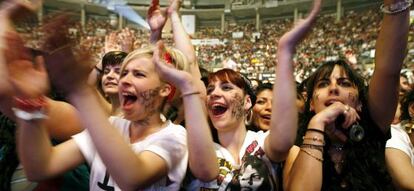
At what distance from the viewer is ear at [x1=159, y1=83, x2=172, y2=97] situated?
1.54 m

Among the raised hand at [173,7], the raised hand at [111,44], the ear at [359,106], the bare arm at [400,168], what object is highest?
the raised hand at [173,7]

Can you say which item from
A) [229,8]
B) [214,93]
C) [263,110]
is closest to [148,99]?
[214,93]

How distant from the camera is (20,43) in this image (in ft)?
3.64

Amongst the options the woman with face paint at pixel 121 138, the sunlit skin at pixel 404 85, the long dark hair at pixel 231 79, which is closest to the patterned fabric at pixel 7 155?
the woman with face paint at pixel 121 138

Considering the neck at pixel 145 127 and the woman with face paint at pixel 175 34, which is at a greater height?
the woman with face paint at pixel 175 34

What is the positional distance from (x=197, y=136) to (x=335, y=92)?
0.69 meters

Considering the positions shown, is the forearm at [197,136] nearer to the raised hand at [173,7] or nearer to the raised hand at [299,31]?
the raised hand at [299,31]

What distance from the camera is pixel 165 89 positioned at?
1557 mm

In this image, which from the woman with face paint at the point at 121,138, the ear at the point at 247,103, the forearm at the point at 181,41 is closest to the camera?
the woman with face paint at the point at 121,138

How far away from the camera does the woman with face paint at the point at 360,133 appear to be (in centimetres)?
147

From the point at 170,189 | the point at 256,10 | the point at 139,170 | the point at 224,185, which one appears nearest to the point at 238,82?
the point at 224,185

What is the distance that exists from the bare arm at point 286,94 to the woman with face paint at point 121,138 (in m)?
0.35

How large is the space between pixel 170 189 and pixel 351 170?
27.6 inches

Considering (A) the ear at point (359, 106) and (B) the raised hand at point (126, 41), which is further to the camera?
(B) the raised hand at point (126, 41)
